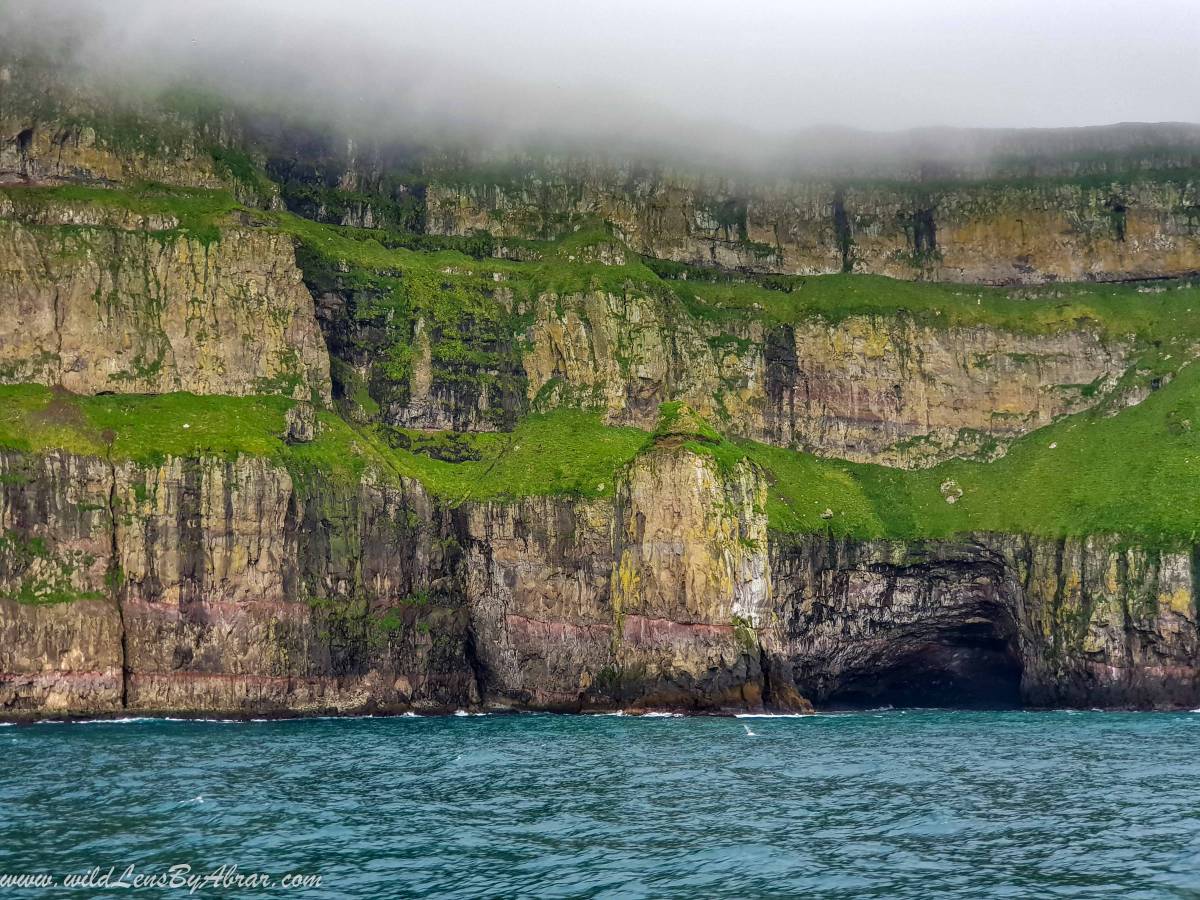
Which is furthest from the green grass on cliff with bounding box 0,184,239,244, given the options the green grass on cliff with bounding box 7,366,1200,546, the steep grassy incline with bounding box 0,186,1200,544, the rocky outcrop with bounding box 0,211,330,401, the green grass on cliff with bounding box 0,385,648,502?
the green grass on cliff with bounding box 7,366,1200,546

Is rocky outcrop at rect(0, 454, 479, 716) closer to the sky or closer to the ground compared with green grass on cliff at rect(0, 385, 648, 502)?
closer to the ground

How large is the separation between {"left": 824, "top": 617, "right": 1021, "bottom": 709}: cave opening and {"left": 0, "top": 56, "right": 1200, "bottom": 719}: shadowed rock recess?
50 cm

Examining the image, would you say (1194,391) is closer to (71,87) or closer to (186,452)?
(186,452)

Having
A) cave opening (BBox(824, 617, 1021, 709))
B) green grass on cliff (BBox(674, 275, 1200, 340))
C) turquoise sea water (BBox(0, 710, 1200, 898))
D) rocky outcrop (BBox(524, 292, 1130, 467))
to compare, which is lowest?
cave opening (BBox(824, 617, 1021, 709))

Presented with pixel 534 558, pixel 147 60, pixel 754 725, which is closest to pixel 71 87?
pixel 147 60

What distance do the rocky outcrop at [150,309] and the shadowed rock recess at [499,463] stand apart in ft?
1.24

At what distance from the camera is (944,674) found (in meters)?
173

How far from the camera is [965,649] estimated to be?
168875 millimetres

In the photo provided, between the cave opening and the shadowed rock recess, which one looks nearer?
the shadowed rock recess

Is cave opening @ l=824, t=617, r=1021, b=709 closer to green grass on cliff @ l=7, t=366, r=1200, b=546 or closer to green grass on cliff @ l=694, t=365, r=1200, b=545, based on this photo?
green grass on cliff @ l=694, t=365, r=1200, b=545

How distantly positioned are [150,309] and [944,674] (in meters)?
108

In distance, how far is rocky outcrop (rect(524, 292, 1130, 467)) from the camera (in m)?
186

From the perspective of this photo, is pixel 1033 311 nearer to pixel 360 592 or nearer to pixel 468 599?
pixel 468 599

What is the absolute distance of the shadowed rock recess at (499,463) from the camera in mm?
138125
